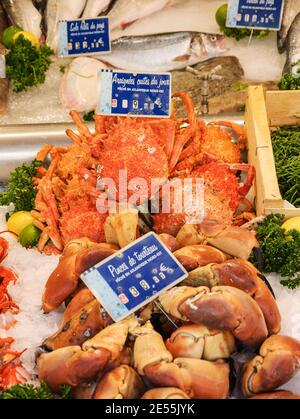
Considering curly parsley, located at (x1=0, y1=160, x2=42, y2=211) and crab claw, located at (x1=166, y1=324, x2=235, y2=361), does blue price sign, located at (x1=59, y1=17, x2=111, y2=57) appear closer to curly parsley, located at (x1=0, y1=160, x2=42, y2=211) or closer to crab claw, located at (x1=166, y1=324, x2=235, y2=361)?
curly parsley, located at (x1=0, y1=160, x2=42, y2=211)

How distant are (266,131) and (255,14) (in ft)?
4.41

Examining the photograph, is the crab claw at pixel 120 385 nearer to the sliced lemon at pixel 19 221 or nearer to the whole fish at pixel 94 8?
the sliced lemon at pixel 19 221

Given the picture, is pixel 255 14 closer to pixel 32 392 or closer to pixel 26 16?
pixel 26 16

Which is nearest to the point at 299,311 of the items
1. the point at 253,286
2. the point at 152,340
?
the point at 253,286

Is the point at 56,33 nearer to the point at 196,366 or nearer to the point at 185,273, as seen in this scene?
the point at 185,273

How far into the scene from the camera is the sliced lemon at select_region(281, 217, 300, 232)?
2.57m

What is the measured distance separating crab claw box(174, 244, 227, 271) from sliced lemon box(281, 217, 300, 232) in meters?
0.43

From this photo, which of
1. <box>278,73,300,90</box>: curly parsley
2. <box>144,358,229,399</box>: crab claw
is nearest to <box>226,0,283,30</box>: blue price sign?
<box>278,73,300,90</box>: curly parsley

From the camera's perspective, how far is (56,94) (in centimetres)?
398

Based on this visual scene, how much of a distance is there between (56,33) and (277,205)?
229 cm

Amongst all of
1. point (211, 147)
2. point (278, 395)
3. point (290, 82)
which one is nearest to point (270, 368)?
point (278, 395)

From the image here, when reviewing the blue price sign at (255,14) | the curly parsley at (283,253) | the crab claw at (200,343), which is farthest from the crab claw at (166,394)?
the blue price sign at (255,14)

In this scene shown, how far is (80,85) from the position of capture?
382cm

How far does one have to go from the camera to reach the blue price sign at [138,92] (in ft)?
9.48
